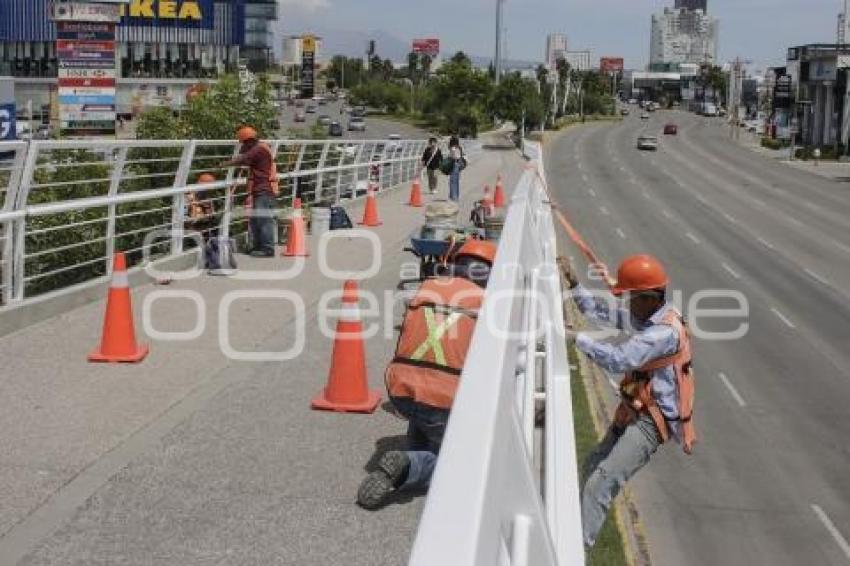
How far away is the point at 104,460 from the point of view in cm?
579

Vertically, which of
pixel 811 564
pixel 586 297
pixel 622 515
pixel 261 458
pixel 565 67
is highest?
pixel 565 67

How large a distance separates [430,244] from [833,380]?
33.2 ft

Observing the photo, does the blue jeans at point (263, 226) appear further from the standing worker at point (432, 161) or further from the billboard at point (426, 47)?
the billboard at point (426, 47)

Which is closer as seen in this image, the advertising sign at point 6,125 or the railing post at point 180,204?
the railing post at point 180,204

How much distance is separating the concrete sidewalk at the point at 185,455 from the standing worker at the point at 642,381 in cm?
110

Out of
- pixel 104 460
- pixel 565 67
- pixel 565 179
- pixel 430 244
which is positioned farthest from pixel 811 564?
pixel 565 67

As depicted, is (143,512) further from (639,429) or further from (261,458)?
(639,429)

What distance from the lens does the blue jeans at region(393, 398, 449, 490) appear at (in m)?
5.40

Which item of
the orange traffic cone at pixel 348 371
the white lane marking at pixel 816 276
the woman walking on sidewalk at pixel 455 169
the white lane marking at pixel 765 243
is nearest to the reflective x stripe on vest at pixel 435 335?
the orange traffic cone at pixel 348 371

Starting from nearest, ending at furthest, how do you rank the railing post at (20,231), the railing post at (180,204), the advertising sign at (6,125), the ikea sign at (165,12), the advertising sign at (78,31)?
the railing post at (20,231)
the railing post at (180,204)
the advertising sign at (6,125)
the advertising sign at (78,31)
the ikea sign at (165,12)

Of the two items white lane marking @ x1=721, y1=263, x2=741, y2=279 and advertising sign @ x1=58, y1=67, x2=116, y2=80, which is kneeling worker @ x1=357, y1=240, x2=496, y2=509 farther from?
advertising sign @ x1=58, y1=67, x2=116, y2=80

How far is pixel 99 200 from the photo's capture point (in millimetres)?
10375

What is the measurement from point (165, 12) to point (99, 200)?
115051 mm

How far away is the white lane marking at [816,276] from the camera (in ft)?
94.1
